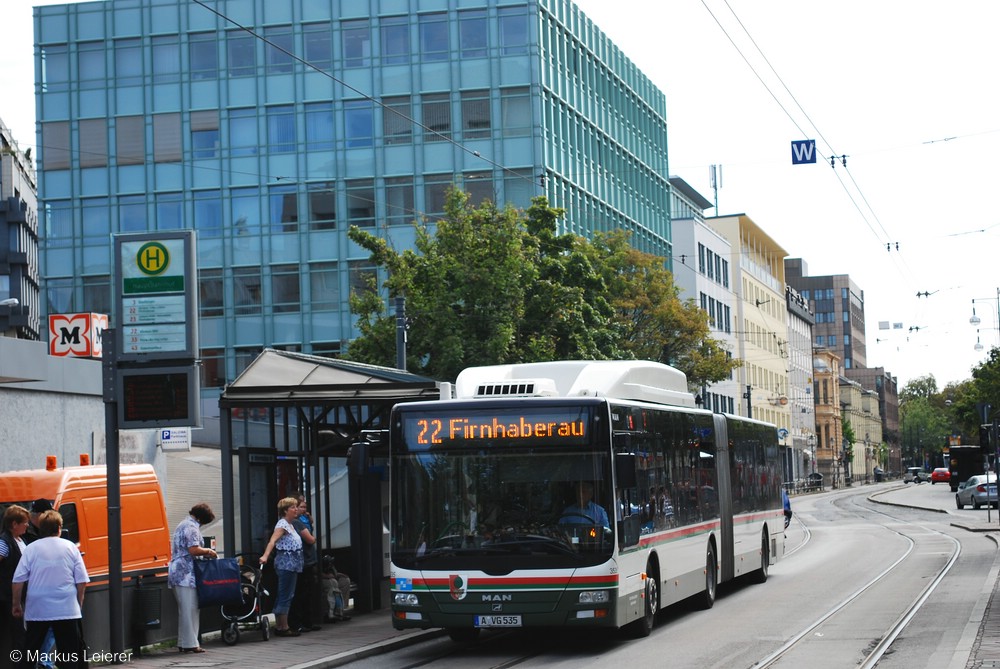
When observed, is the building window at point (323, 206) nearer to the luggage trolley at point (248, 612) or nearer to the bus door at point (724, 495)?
the bus door at point (724, 495)

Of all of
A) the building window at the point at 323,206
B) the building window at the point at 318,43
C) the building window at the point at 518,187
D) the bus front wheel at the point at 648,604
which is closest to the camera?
the bus front wheel at the point at 648,604

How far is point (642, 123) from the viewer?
7431 centimetres

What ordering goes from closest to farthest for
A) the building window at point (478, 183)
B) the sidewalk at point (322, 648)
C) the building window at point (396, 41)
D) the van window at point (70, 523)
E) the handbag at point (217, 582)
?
1. the sidewalk at point (322, 648)
2. the handbag at point (217, 582)
3. the van window at point (70, 523)
4. the building window at point (478, 183)
5. the building window at point (396, 41)

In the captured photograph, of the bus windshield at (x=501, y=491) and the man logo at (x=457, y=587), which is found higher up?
the bus windshield at (x=501, y=491)

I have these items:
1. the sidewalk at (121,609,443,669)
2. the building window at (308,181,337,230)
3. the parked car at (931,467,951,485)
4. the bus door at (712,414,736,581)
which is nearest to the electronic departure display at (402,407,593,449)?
the sidewalk at (121,609,443,669)

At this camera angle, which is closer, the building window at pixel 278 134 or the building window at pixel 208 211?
the building window at pixel 278 134

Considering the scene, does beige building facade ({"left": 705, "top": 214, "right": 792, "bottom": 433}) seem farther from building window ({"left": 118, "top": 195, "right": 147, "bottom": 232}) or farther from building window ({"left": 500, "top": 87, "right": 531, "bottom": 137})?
building window ({"left": 118, "top": 195, "right": 147, "bottom": 232})

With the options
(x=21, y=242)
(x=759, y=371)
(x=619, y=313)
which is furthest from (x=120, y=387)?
(x=759, y=371)

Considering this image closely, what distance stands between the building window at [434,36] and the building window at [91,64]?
1273cm

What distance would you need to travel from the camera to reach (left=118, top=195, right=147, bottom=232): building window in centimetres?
5997

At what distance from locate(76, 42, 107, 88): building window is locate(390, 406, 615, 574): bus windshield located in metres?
47.8

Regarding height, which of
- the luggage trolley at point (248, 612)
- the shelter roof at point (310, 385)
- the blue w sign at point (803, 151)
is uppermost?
the blue w sign at point (803, 151)

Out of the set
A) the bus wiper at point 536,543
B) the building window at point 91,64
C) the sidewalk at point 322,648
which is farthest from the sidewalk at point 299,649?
the building window at point 91,64

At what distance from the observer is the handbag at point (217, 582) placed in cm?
1606
